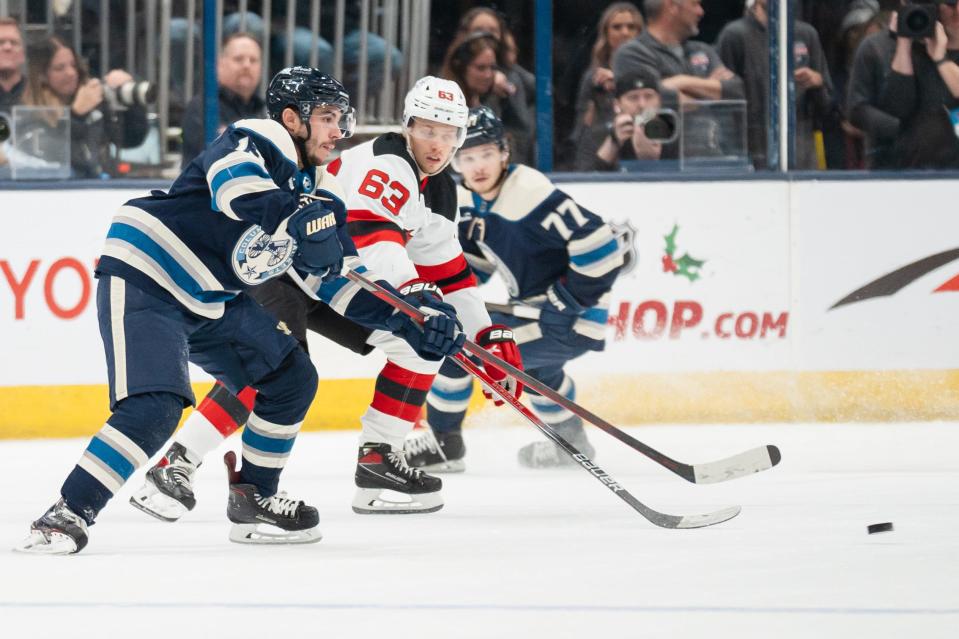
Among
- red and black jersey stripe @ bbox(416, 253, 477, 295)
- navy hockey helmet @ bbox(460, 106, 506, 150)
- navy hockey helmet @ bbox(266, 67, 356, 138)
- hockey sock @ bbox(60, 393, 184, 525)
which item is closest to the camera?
hockey sock @ bbox(60, 393, 184, 525)

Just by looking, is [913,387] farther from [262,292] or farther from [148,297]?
[148,297]

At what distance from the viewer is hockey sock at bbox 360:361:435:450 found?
3.48 metres

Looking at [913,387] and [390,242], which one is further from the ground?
[390,242]

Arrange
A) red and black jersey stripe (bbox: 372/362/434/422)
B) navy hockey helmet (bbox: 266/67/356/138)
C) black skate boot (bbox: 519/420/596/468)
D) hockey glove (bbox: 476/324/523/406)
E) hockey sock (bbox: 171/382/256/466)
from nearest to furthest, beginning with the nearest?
1. navy hockey helmet (bbox: 266/67/356/138)
2. hockey sock (bbox: 171/382/256/466)
3. red and black jersey stripe (bbox: 372/362/434/422)
4. hockey glove (bbox: 476/324/523/406)
5. black skate boot (bbox: 519/420/596/468)

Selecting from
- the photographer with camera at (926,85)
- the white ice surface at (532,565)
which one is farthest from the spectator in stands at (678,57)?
the white ice surface at (532,565)

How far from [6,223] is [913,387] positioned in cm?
296

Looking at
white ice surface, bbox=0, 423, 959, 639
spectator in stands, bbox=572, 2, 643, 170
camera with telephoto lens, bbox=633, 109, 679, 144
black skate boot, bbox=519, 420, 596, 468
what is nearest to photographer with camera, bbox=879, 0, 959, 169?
camera with telephoto lens, bbox=633, 109, 679, 144

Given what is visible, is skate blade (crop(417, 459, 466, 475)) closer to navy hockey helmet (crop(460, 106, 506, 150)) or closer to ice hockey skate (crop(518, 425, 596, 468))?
ice hockey skate (crop(518, 425, 596, 468))

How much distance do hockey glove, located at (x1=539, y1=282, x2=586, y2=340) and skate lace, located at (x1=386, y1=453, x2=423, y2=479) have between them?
858 millimetres

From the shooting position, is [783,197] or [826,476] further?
[783,197]

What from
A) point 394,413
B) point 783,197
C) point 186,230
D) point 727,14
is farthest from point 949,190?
point 186,230

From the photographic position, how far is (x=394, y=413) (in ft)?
11.5

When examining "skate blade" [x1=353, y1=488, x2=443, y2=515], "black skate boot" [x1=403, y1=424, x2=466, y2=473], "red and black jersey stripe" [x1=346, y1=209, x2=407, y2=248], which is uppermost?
"red and black jersey stripe" [x1=346, y1=209, x2=407, y2=248]

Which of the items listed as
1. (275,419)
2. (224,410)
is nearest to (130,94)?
(224,410)
